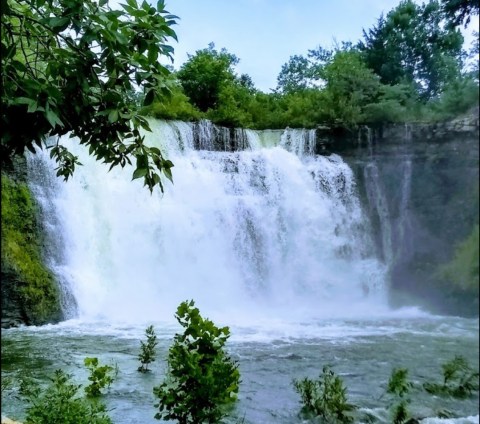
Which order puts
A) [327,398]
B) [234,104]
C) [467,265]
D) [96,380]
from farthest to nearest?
[234,104] → [96,380] → [327,398] → [467,265]

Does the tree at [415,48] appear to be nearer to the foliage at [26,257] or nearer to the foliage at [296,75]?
the foliage at [296,75]

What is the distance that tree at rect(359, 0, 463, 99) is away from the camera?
3.91 feet

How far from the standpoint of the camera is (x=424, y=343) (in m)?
1.44

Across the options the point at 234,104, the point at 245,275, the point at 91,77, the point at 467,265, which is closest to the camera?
the point at 467,265

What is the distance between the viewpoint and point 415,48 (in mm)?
1383

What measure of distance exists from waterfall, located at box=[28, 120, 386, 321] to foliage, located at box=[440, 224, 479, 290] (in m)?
1.74

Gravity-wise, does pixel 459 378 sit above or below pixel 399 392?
above

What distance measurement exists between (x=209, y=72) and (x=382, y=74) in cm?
127

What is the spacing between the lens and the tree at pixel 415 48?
46.9 inches

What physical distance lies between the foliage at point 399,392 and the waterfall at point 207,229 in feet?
2.63

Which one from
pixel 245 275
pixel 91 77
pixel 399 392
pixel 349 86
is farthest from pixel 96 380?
pixel 245 275

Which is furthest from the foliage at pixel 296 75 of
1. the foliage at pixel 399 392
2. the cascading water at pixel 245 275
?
the foliage at pixel 399 392

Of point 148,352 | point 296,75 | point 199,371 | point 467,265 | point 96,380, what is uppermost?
point 296,75

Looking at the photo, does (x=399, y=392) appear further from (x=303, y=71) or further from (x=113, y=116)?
(x=303, y=71)
